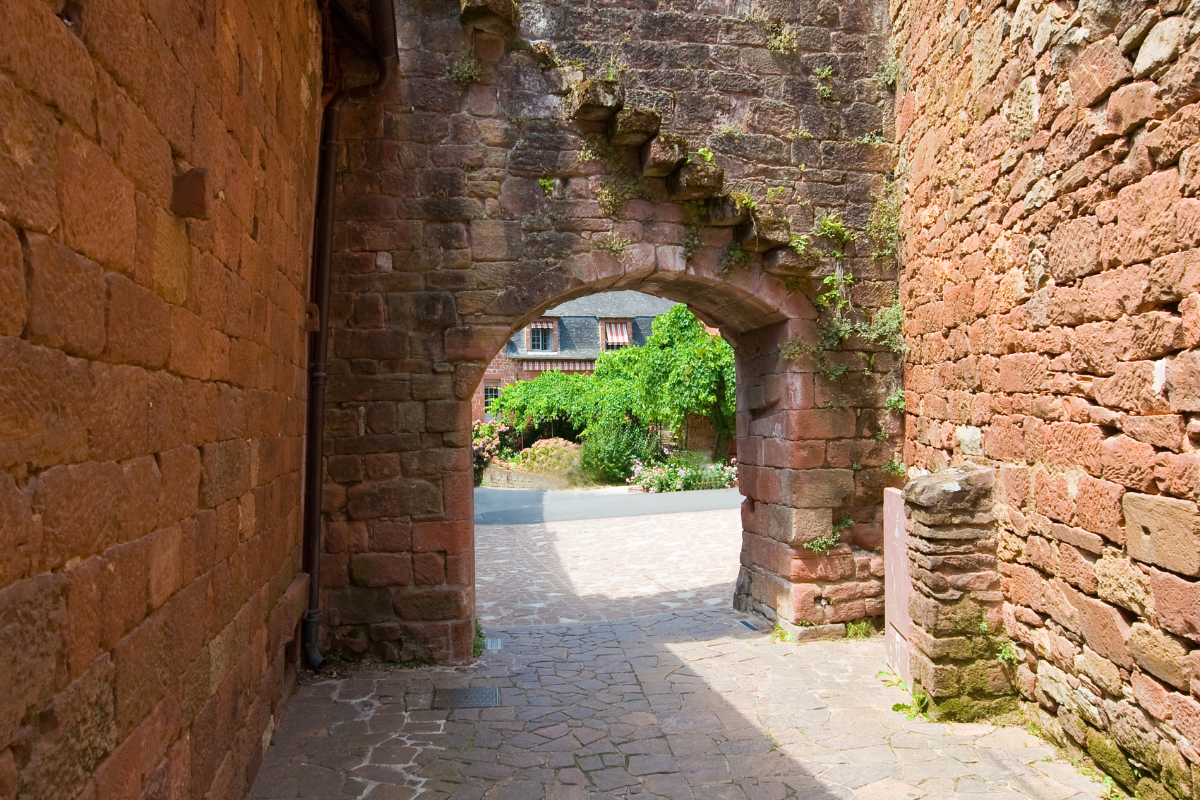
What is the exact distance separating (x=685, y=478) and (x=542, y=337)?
1496cm

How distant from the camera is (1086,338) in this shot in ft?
12.7

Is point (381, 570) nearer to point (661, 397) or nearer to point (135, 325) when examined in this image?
point (135, 325)

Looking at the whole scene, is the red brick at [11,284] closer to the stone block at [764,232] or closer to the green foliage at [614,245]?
the green foliage at [614,245]

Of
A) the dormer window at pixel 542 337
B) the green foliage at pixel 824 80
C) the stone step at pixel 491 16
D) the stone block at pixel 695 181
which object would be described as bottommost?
the stone block at pixel 695 181

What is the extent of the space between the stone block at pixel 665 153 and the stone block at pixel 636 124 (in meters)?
0.07

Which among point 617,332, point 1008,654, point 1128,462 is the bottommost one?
point 1008,654

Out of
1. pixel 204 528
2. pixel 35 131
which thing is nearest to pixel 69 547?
pixel 35 131

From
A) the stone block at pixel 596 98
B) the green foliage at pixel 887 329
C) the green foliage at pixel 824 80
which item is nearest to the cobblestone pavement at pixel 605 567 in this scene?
the green foliage at pixel 887 329

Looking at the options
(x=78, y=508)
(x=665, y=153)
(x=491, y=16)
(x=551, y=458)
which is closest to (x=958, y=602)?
(x=665, y=153)

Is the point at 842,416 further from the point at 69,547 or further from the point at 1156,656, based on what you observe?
the point at 69,547

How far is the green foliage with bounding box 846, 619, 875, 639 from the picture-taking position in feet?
20.1

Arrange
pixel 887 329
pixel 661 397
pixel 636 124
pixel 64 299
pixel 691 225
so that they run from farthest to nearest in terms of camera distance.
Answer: pixel 661 397 < pixel 887 329 < pixel 691 225 < pixel 636 124 < pixel 64 299

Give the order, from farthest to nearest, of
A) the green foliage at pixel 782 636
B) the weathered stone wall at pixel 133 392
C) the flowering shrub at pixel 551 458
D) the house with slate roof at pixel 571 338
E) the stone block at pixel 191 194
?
the house with slate roof at pixel 571 338, the flowering shrub at pixel 551 458, the green foliage at pixel 782 636, the stone block at pixel 191 194, the weathered stone wall at pixel 133 392

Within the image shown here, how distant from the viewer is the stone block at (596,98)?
555 cm
